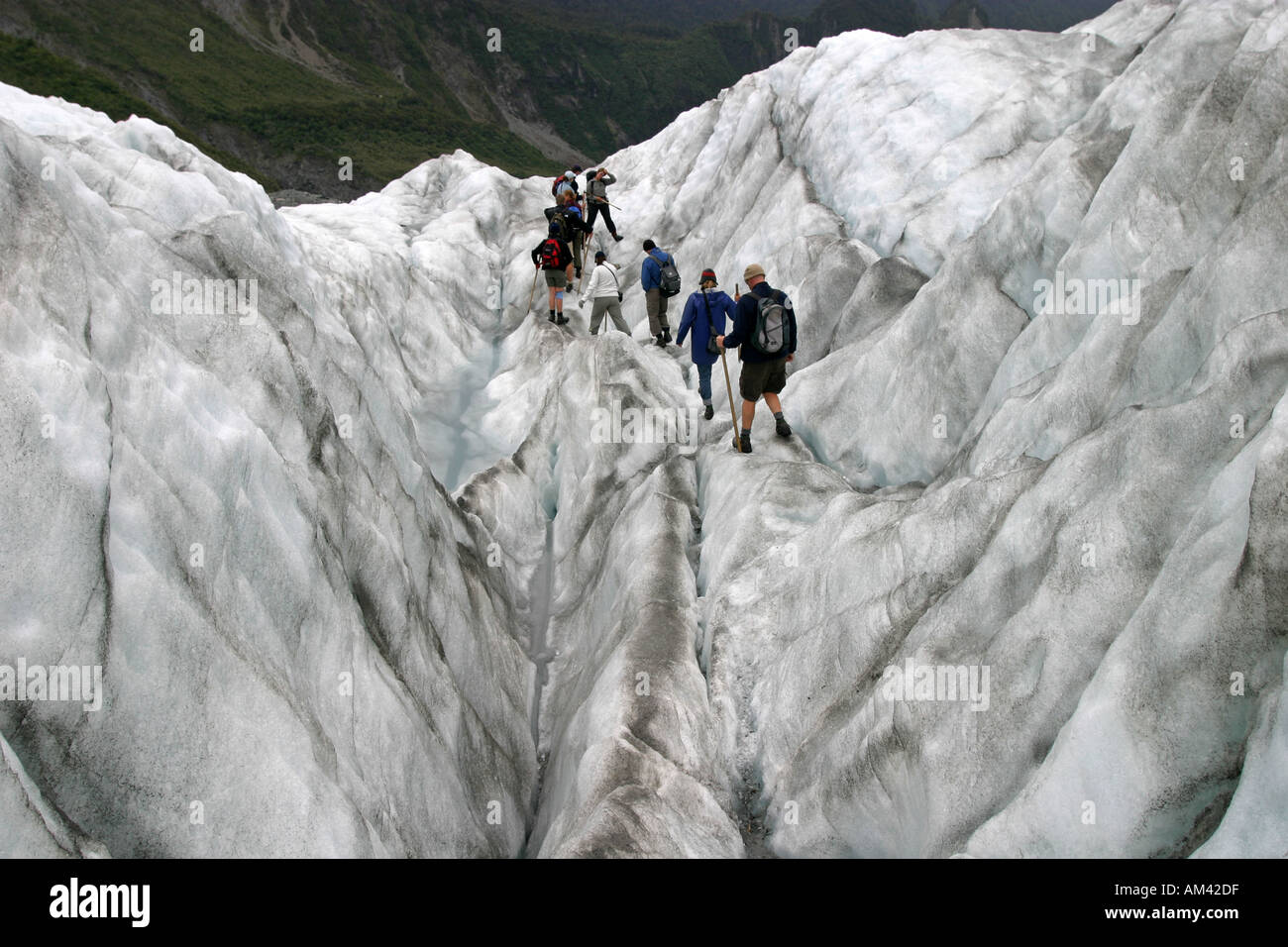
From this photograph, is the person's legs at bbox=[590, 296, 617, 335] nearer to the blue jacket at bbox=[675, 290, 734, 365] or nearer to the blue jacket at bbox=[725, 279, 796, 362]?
the blue jacket at bbox=[675, 290, 734, 365]

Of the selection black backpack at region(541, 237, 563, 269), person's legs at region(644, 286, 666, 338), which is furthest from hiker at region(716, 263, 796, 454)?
black backpack at region(541, 237, 563, 269)

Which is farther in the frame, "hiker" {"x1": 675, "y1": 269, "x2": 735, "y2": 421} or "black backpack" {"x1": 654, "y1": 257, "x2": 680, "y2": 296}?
"black backpack" {"x1": 654, "y1": 257, "x2": 680, "y2": 296}

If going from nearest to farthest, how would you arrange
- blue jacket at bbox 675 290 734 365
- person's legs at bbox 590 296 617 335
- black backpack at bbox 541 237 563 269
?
1. blue jacket at bbox 675 290 734 365
2. person's legs at bbox 590 296 617 335
3. black backpack at bbox 541 237 563 269

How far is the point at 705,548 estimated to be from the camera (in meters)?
13.0

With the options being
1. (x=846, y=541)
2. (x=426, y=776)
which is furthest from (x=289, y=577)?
(x=846, y=541)

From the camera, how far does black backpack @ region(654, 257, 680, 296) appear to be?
2019 cm

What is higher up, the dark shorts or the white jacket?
the white jacket

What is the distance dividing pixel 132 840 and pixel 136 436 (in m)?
3.14

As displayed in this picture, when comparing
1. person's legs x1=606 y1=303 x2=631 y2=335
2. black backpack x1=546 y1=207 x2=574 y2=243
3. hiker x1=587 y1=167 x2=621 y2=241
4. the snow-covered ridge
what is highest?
hiker x1=587 y1=167 x2=621 y2=241

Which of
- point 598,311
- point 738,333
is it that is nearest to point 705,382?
point 738,333

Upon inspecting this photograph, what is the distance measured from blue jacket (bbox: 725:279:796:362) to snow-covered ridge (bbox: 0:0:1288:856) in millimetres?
1617

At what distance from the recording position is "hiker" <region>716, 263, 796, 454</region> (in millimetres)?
13133

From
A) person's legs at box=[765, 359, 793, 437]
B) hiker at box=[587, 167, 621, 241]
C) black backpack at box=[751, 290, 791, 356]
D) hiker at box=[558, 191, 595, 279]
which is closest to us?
black backpack at box=[751, 290, 791, 356]

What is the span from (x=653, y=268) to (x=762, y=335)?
7.65 m
